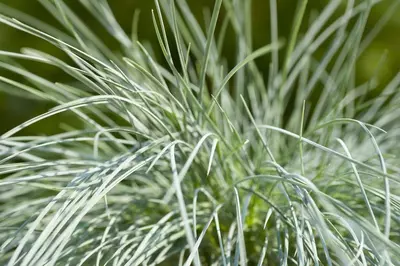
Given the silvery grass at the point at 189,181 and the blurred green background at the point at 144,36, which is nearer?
the silvery grass at the point at 189,181

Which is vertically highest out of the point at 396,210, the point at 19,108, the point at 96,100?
the point at 19,108

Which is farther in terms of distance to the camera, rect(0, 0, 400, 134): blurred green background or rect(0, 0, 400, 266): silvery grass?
rect(0, 0, 400, 134): blurred green background

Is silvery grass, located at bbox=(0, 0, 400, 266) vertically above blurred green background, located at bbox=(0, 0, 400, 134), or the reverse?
blurred green background, located at bbox=(0, 0, 400, 134)

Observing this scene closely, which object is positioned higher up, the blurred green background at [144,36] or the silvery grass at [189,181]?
the blurred green background at [144,36]

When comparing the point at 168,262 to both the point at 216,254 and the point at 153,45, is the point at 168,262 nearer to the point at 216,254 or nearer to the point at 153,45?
the point at 216,254

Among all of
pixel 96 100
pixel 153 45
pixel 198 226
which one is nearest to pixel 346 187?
pixel 198 226

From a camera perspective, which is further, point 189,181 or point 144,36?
point 144,36

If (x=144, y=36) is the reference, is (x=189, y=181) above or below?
below

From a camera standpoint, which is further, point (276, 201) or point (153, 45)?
point (153, 45)
